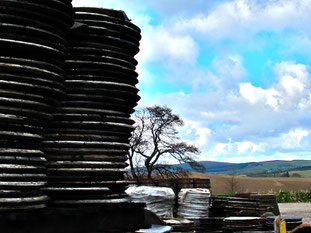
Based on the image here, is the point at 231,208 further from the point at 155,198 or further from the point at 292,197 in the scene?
the point at 292,197

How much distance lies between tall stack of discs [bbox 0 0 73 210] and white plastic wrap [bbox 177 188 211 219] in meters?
6.67

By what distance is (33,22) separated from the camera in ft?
11.2

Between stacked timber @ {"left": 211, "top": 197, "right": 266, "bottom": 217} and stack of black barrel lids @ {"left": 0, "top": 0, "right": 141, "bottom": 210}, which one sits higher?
stack of black barrel lids @ {"left": 0, "top": 0, "right": 141, "bottom": 210}

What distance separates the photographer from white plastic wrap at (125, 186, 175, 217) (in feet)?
27.8

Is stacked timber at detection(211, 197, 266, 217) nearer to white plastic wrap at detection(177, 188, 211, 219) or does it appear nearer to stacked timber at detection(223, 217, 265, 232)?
white plastic wrap at detection(177, 188, 211, 219)

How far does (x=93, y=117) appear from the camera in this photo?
3.94m

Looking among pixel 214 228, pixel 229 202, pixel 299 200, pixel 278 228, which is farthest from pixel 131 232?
pixel 299 200

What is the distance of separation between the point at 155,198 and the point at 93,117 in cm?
491

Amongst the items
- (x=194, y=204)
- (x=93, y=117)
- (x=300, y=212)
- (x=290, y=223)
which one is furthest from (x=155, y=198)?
(x=300, y=212)

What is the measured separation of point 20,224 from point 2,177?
0.33m

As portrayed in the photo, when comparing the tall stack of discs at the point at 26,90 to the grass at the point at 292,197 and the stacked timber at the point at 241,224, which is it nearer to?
the stacked timber at the point at 241,224

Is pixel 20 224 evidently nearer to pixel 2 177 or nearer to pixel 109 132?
pixel 2 177

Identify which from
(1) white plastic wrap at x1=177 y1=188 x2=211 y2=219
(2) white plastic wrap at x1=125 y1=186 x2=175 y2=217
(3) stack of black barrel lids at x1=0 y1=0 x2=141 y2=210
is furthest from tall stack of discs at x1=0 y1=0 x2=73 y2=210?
(1) white plastic wrap at x1=177 y1=188 x2=211 y2=219

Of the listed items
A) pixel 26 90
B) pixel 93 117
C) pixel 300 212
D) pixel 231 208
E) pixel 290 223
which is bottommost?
pixel 300 212
